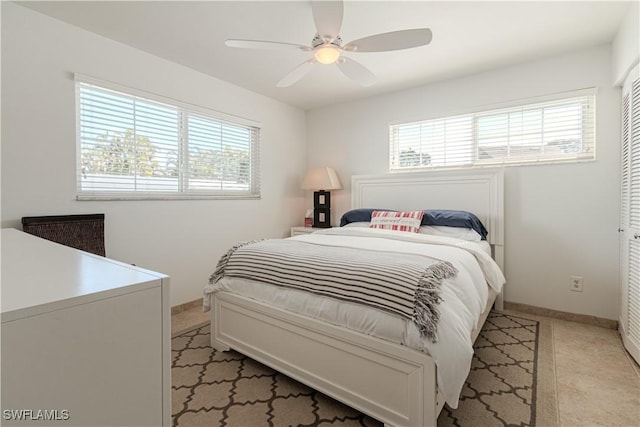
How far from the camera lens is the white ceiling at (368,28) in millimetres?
1984

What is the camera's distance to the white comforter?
3.96ft

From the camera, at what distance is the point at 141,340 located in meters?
0.65

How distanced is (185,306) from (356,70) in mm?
2623

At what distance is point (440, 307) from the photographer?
1.28 meters


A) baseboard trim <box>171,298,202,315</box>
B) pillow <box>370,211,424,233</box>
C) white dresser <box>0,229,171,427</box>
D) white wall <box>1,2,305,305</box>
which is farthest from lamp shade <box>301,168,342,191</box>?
white dresser <box>0,229,171,427</box>

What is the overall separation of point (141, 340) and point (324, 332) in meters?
1.03

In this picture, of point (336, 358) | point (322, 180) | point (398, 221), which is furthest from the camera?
point (322, 180)

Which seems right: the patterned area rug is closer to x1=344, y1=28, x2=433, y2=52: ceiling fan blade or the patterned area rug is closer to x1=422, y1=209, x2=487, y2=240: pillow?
x1=422, y1=209, x2=487, y2=240: pillow

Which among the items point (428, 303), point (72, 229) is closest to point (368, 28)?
point (428, 303)

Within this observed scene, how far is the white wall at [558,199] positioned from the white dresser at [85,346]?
3026mm

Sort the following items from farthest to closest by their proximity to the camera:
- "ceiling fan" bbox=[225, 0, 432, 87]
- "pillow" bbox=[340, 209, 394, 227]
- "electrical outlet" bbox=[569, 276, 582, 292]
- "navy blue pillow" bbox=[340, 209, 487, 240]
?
"pillow" bbox=[340, 209, 394, 227] < "navy blue pillow" bbox=[340, 209, 487, 240] < "electrical outlet" bbox=[569, 276, 582, 292] < "ceiling fan" bbox=[225, 0, 432, 87]

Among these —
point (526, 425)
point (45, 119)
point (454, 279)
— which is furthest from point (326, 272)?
point (45, 119)

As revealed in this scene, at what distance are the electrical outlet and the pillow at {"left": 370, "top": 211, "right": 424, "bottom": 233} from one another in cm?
138

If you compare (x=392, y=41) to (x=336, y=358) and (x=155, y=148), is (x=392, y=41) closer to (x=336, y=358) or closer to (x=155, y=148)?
(x=336, y=358)
